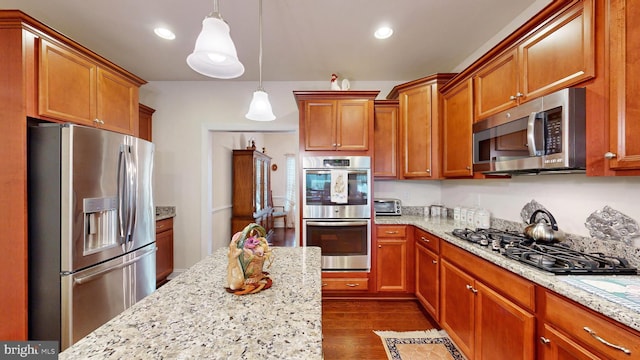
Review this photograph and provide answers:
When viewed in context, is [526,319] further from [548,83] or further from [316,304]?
[548,83]

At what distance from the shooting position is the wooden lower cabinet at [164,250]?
3113 mm

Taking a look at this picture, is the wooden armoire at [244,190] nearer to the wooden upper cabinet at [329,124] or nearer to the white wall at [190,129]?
the white wall at [190,129]

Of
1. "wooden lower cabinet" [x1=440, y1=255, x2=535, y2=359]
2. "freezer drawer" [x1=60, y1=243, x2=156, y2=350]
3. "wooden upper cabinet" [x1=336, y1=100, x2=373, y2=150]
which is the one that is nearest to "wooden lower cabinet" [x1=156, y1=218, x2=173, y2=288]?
"freezer drawer" [x1=60, y1=243, x2=156, y2=350]

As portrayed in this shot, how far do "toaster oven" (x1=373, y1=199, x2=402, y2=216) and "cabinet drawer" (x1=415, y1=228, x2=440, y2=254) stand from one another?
1.67ft

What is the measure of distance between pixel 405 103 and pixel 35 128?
3.24 m

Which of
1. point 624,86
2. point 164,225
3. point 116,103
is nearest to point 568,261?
point 624,86

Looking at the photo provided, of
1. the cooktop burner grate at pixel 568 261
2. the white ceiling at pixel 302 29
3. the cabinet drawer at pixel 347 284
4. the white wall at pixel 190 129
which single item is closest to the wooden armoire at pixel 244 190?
the white wall at pixel 190 129

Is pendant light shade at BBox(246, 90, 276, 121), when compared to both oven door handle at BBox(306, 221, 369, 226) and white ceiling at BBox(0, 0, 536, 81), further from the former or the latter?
oven door handle at BBox(306, 221, 369, 226)

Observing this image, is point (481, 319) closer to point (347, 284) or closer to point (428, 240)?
point (428, 240)

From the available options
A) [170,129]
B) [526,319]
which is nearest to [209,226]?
[170,129]

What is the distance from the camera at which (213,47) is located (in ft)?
4.00

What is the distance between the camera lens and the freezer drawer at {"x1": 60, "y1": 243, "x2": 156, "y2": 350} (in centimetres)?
170

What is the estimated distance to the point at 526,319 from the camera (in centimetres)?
127

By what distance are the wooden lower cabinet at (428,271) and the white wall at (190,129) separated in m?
2.10
